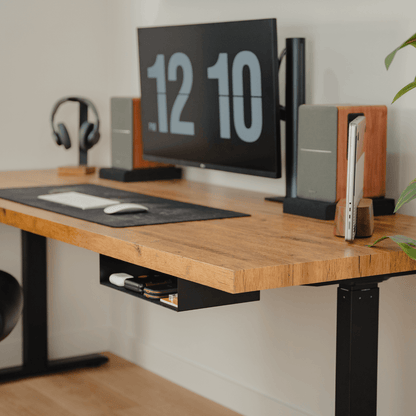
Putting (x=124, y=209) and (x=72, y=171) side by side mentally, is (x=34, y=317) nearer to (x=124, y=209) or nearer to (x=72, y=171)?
(x=72, y=171)

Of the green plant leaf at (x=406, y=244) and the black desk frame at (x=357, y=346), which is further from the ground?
the green plant leaf at (x=406, y=244)

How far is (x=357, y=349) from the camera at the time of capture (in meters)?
1.40

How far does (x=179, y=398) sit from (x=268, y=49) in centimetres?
137

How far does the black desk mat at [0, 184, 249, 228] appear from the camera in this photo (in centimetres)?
175

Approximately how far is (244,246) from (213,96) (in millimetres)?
908

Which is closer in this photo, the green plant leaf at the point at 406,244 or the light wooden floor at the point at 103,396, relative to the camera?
the green plant leaf at the point at 406,244

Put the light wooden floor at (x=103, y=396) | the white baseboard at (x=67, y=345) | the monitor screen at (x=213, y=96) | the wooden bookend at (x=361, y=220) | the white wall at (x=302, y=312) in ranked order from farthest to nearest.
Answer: the white baseboard at (x=67, y=345)
the light wooden floor at (x=103, y=396)
the monitor screen at (x=213, y=96)
the white wall at (x=302, y=312)
the wooden bookend at (x=361, y=220)

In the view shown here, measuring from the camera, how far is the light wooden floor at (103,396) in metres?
2.48

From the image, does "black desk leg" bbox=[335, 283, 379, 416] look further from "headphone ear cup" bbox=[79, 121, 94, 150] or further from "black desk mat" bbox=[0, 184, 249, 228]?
"headphone ear cup" bbox=[79, 121, 94, 150]

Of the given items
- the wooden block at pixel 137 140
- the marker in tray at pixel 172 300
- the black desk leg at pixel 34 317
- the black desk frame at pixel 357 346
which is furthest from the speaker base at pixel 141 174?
the black desk frame at pixel 357 346

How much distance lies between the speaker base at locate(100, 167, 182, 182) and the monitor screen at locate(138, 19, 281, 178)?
69mm

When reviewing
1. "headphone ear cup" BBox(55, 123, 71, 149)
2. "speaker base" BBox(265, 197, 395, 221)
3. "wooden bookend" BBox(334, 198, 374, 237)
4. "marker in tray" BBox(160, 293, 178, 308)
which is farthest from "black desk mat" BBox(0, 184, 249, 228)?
"headphone ear cup" BBox(55, 123, 71, 149)

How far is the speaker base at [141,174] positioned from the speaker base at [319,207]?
0.85 m

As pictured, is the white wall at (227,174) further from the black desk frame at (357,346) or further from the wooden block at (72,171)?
the black desk frame at (357,346)
